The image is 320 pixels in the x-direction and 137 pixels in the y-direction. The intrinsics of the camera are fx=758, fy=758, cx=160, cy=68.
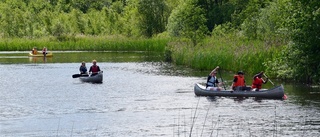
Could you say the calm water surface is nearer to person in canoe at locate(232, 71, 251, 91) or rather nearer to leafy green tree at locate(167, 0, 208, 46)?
person in canoe at locate(232, 71, 251, 91)

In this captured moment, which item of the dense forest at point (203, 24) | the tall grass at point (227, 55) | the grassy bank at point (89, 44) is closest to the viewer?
the dense forest at point (203, 24)

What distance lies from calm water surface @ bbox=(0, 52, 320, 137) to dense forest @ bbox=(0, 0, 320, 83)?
207 centimetres

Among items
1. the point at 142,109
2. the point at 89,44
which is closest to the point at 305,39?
the point at 142,109

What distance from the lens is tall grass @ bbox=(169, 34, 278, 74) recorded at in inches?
1725

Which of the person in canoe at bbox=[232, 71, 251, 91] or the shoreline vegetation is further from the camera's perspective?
the shoreline vegetation

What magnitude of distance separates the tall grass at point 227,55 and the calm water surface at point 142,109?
148 cm

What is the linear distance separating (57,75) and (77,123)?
74.8 ft

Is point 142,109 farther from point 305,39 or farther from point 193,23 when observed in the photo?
point 193,23

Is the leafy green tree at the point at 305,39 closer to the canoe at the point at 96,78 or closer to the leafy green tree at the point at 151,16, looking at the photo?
the canoe at the point at 96,78

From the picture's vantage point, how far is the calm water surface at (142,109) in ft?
82.0

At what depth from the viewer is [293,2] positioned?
3781 cm

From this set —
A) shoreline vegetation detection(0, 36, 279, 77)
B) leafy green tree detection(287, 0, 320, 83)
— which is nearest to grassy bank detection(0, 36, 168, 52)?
shoreline vegetation detection(0, 36, 279, 77)

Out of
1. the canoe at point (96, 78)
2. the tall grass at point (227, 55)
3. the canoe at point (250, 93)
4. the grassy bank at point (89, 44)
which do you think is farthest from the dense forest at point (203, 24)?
the canoe at point (96, 78)

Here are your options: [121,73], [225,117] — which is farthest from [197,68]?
[225,117]
